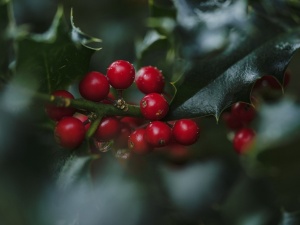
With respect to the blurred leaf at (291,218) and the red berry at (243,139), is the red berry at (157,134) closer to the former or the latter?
the red berry at (243,139)

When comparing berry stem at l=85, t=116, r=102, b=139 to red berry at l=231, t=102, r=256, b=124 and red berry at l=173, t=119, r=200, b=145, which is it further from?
red berry at l=231, t=102, r=256, b=124

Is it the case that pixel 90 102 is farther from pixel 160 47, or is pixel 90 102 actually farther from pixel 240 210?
pixel 240 210

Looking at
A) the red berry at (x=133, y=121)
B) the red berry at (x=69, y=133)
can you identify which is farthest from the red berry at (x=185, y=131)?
the red berry at (x=69, y=133)

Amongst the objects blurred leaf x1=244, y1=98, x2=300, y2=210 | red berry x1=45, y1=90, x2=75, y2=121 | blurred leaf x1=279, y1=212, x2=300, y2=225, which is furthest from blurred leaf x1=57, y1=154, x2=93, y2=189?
blurred leaf x1=279, y1=212, x2=300, y2=225

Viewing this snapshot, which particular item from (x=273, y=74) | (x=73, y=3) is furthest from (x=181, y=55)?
(x=73, y=3)

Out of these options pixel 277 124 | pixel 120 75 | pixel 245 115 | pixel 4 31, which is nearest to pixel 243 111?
pixel 245 115

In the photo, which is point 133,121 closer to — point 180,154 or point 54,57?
point 54,57
